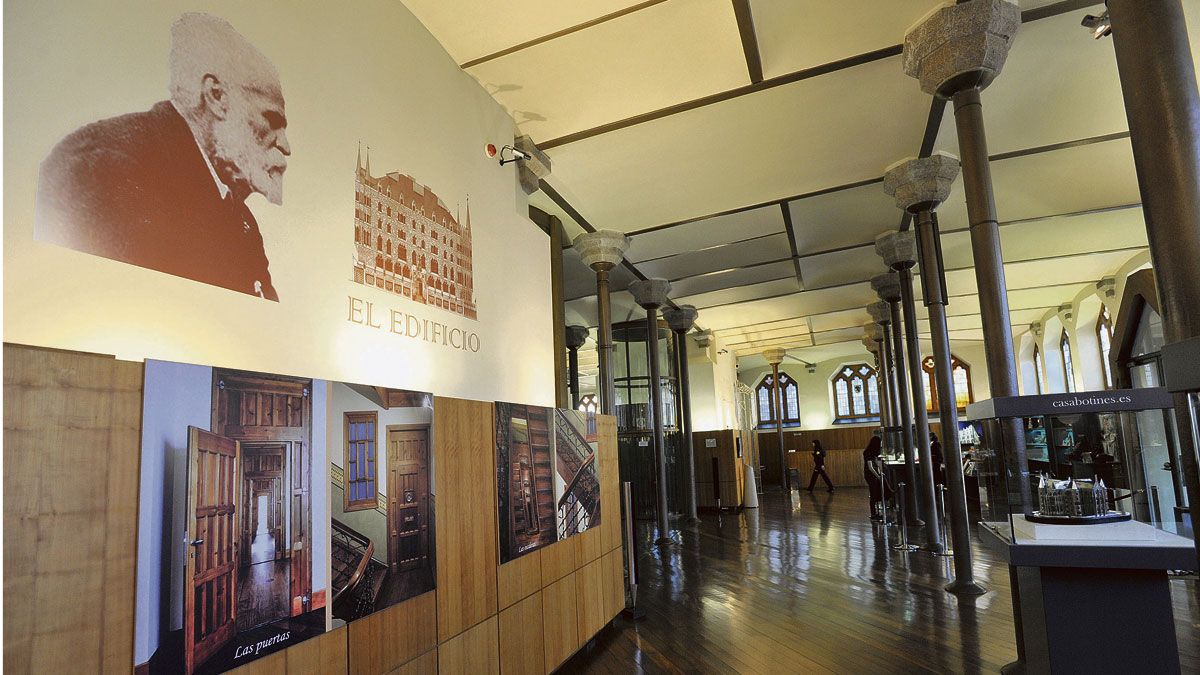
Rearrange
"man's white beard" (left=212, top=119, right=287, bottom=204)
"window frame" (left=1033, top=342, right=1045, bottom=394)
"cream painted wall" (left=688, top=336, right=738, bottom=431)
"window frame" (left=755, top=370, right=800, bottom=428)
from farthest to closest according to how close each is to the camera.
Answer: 1. "window frame" (left=755, top=370, right=800, bottom=428)
2. "window frame" (left=1033, top=342, right=1045, bottom=394)
3. "cream painted wall" (left=688, top=336, right=738, bottom=431)
4. "man's white beard" (left=212, top=119, right=287, bottom=204)

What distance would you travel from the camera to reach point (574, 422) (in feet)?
16.5

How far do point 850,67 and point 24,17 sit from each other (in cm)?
480

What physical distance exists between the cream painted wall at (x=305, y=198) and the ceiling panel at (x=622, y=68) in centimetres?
29

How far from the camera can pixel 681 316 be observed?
41.4ft

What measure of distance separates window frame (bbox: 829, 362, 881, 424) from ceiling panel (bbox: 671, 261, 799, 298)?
37.7 feet

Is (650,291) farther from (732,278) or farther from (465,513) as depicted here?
(465,513)

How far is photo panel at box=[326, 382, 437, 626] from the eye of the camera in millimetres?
2682

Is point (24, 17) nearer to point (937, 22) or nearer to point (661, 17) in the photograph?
point (661, 17)

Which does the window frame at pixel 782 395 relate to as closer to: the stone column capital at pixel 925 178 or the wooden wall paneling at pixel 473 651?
the stone column capital at pixel 925 178

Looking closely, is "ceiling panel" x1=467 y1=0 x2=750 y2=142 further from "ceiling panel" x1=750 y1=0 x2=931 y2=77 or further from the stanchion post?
the stanchion post

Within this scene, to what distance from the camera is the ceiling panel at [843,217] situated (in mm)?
7676

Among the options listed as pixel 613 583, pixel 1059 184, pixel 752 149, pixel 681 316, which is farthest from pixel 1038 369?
→ pixel 613 583

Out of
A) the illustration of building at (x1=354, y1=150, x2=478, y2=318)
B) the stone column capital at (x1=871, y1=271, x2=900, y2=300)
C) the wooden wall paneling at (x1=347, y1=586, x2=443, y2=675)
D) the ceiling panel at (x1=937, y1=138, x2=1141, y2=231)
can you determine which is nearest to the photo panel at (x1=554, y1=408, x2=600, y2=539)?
the illustration of building at (x1=354, y1=150, x2=478, y2=318)

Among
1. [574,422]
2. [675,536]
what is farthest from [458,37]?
[675,536]
